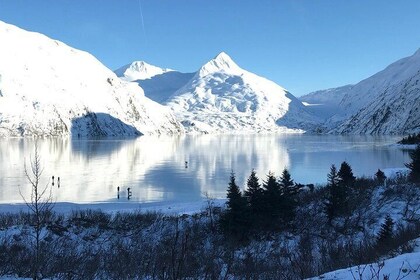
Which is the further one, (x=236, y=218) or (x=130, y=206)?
(x=130, y=206)

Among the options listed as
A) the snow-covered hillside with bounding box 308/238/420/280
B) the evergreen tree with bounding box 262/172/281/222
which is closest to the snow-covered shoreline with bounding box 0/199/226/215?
the evergreen tree with bounding box 262/172/281/222

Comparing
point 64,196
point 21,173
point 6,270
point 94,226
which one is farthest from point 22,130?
point 6,270

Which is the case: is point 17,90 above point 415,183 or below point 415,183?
above

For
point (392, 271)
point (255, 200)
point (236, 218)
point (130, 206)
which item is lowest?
point (130, 206)

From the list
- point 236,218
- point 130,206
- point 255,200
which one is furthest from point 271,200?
point 130,206

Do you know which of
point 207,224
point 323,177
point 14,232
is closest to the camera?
point 14,232

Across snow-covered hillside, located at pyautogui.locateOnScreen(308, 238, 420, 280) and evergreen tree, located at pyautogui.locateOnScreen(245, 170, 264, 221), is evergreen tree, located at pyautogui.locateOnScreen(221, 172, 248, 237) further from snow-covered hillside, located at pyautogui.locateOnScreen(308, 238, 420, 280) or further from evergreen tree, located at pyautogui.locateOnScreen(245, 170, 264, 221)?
snow-covered hillside, located at pyautogui.locateOnScreen(308, 238, 420, 280)

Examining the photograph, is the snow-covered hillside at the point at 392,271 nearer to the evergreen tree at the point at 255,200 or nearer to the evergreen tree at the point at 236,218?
the evergreen tree at the point at 236,218

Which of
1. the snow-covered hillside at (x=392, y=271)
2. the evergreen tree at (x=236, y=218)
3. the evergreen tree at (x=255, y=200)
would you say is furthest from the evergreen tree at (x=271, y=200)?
the snow-covered hillside at (x=392, y=271)

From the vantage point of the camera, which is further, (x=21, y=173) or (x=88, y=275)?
(x=21, y=173)

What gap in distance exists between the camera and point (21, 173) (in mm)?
49531

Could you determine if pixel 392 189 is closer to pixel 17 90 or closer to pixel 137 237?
pixel 137 237

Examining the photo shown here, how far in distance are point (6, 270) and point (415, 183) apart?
91.5 ft

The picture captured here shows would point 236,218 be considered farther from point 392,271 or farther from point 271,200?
point 392,271
